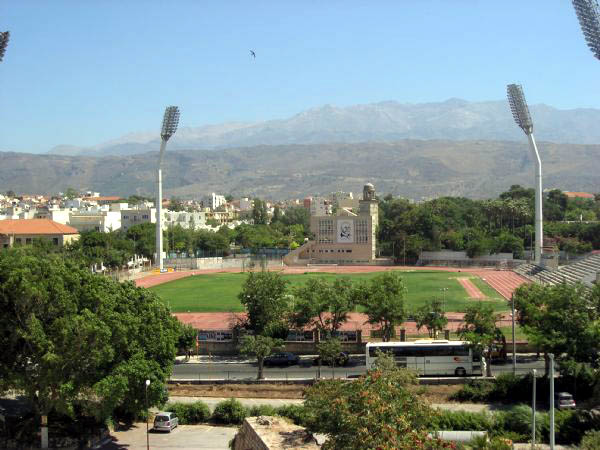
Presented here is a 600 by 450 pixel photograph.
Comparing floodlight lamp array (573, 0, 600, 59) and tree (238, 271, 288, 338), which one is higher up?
floodlight lamp array (573, 0, 600, 59)

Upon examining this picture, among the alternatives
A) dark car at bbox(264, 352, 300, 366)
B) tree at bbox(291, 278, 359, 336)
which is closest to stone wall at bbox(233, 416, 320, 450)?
dark car at bbox(264, 352, 300, 366)

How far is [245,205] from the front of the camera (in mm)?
198250

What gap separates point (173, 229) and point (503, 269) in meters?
50.2

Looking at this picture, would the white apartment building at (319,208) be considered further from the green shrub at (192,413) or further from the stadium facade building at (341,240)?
the green shrub at (192,413)

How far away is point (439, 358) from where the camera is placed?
31.8 m

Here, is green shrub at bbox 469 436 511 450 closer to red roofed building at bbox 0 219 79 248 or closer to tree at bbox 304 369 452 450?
tree at bbox 304 369 452 450

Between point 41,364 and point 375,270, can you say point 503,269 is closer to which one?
point 375,270

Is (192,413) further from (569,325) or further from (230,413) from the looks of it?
(569,325)

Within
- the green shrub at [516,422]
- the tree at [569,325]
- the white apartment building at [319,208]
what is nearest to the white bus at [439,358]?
the tree at [569,325]

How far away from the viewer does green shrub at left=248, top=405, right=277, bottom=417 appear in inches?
1039

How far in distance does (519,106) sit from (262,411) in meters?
61.6

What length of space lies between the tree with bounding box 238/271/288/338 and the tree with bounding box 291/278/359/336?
2.62 ft

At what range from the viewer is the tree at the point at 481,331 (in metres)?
31.2

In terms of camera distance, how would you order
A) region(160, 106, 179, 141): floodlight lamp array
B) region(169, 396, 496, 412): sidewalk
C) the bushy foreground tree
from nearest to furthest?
the bushy foreground tree → region(169, 396, 496, 412): sidewalk → region(160, 106, 179, 141): floodlight lamp array
